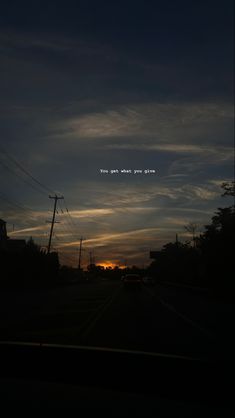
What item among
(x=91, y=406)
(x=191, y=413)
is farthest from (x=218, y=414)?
(x=91, y=406)

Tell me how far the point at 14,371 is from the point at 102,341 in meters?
8.30

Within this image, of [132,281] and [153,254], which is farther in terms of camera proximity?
[153,254]

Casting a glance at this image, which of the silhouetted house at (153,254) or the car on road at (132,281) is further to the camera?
the silhouetted house at (153,254)

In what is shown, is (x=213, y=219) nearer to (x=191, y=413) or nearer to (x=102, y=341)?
(x=102, y=341)

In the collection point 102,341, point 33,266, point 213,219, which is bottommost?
point 102,341

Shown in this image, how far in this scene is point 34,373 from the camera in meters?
4.52

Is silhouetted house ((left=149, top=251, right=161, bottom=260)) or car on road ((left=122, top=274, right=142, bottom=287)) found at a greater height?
silhouetted house ((left=149, top=251, right=161, bottom=260))

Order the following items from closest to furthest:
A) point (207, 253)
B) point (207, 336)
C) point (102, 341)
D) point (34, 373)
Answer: point (34, 373) → point (102, 341) → point (207, 336) → point (207, 253)

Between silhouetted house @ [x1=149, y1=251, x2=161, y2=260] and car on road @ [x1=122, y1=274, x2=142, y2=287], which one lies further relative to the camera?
silhouetted house @ [x1=149, y1=251, x2=161, y2=260]

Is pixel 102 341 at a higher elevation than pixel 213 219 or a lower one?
lower

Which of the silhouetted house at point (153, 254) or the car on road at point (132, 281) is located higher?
the silhouetted house at point (153, 254)

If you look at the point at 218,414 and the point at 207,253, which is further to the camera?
the point at 207,253

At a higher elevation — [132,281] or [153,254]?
[153,254]

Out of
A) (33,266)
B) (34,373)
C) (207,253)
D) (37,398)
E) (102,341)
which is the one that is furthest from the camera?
(33,266)
